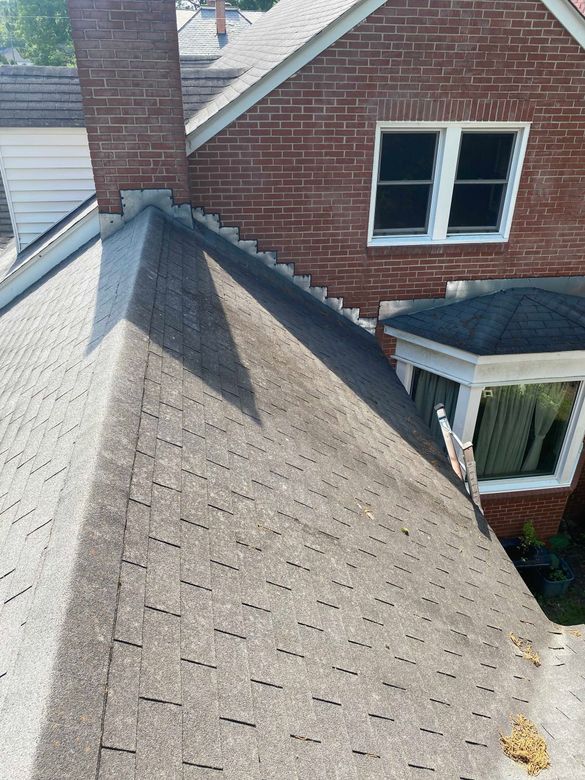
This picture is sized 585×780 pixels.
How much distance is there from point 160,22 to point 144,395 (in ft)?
13.9

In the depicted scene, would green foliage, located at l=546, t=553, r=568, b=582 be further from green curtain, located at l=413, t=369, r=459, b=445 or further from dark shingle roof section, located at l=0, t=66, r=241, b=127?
dark shingle roof section, located at l=0, t=66, r=241, b=127

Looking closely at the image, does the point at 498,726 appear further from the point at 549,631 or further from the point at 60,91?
the point at 60,91

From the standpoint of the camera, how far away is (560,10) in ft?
20.6

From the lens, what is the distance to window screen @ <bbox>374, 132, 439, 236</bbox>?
6.93 m

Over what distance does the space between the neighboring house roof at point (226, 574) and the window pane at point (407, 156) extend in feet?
10.2

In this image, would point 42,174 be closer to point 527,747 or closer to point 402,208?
point 402,208

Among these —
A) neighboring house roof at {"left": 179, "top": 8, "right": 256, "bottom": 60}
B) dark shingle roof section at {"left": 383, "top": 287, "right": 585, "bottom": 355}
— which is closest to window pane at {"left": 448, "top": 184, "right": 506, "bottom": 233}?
dark shingle roof section at {"left": 383, "top": 287, "right": 585, "bottom": 355}

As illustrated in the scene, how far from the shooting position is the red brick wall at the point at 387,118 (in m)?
6.26

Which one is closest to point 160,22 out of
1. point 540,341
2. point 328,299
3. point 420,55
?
point 420,55

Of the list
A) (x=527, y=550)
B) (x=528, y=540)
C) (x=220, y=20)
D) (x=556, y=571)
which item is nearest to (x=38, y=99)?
(x=528, y=540)

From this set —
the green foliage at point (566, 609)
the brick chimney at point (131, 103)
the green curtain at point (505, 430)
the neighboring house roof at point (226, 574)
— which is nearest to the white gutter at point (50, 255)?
the brick chimney at point (131, 103)

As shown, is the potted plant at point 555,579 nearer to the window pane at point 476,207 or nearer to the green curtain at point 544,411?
the green curtain at point 544,411

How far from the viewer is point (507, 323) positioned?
23.5ft

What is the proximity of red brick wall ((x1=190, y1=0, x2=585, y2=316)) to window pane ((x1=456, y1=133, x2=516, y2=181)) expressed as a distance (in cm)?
30
